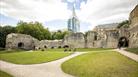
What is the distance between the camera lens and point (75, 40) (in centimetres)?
3909

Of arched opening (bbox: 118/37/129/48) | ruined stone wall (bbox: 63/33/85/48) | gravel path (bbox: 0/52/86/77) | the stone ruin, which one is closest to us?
gravel path (bbox: 0/52/86/77)

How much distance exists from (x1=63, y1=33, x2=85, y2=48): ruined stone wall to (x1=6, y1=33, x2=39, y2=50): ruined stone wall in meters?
10.6

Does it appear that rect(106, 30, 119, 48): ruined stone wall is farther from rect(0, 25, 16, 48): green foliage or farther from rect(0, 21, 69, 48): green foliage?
rect(0, 25, 16, 48): green foliage

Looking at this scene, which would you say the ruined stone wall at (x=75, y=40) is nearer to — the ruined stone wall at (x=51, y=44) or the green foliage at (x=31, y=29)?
the ruined stone wall at (x=51, y=44)

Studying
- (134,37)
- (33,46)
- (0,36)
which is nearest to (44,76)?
(134,37)

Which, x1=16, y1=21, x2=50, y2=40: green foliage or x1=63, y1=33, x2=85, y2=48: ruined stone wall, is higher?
x1=16, y1=21, x2=50, y2=40: green foliage

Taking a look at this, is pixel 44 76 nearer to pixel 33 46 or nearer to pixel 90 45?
pixel 90 45

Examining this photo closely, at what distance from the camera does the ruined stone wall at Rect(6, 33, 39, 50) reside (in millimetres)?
42688

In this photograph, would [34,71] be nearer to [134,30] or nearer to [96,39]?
[134,30]

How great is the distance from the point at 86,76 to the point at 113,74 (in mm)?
1648

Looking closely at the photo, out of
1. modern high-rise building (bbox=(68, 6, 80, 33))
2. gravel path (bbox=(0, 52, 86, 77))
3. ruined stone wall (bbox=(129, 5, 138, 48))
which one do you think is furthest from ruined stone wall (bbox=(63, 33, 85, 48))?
modern high-rise building (bbox=(68, 6, 80, 33))

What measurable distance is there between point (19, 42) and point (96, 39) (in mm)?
20044

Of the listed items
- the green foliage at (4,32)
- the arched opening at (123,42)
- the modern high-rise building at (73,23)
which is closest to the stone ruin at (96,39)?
the arched opening at (123,42)

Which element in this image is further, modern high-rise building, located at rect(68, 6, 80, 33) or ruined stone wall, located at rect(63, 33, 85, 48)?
modern high-rise building, located at rect(68, 6, 80, 33)
